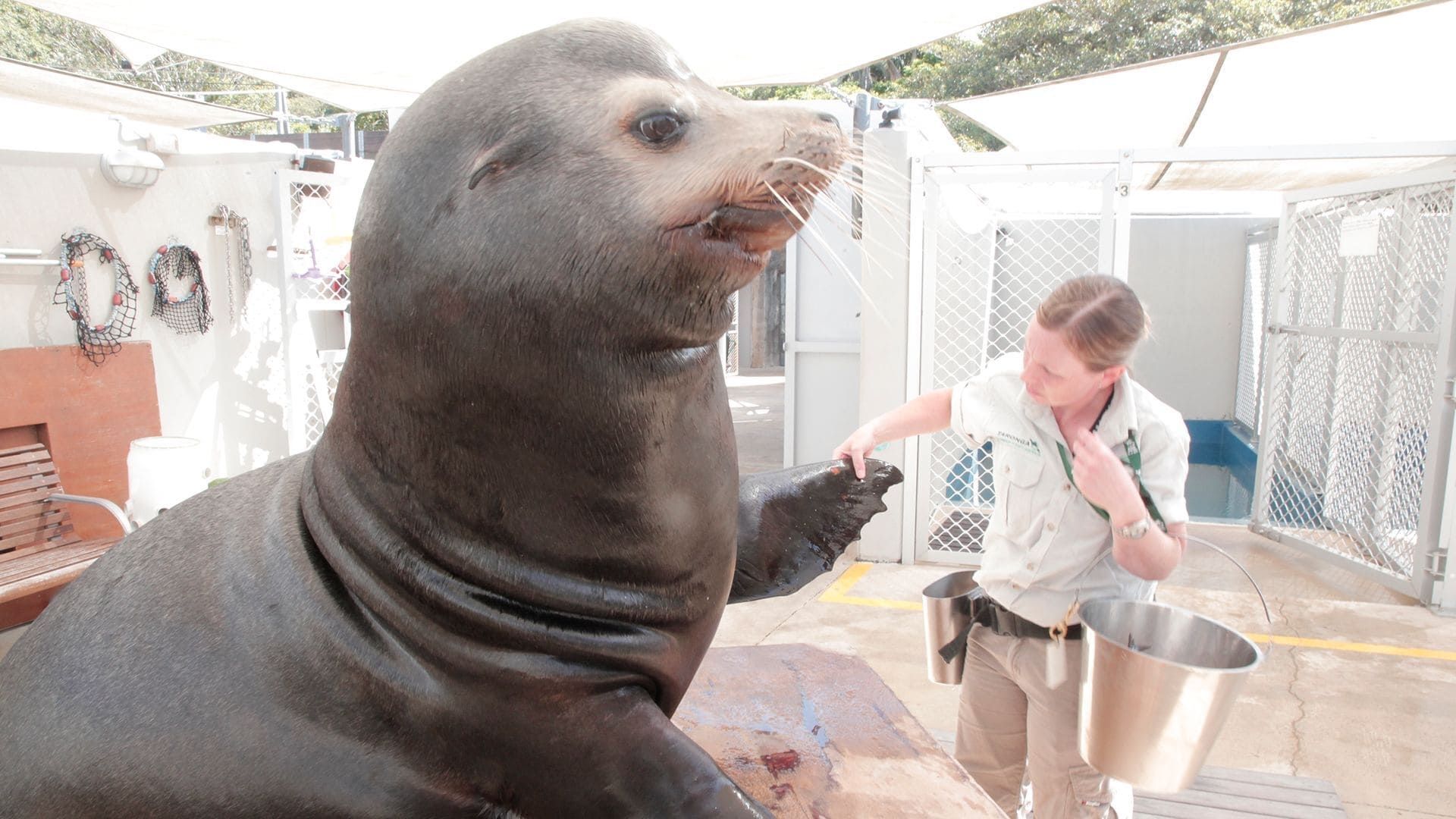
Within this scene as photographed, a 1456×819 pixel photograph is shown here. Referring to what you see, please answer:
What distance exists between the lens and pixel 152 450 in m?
4.45

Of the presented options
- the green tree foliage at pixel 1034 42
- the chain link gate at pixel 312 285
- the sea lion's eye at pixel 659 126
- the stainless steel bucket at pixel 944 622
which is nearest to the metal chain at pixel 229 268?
the chain link gate at pixel 312 285

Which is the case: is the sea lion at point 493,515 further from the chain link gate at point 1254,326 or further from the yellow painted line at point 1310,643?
the chain link gate at point 1254,326

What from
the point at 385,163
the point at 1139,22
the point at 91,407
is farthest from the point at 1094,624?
the point at 1139,22

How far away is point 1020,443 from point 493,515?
165 centimetres

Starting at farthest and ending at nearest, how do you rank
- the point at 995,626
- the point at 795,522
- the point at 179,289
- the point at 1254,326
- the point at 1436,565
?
the point at 1254,326, the point at 179,289, the point at 1436,565, the point at 995,626, the point at 795,522

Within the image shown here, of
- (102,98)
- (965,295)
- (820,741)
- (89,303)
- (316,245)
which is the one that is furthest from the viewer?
(102,98)

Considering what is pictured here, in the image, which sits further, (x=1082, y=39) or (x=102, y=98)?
(x=1082, y=39)

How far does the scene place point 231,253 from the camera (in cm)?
620

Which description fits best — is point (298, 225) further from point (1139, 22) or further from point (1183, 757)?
point (1139, 22)

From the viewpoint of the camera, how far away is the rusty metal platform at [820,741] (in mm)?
1662

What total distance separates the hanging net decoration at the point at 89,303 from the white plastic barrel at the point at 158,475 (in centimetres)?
101

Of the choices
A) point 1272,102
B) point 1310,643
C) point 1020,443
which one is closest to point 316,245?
point 1020,443

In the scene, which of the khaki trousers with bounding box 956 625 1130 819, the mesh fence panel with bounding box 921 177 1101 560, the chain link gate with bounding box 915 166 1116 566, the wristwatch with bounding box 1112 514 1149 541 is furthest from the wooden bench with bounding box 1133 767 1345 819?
the mesh fence panel with bounding box 921 177 1101 560

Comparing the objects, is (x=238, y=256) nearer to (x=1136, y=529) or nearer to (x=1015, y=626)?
(x=1015, y=626)
